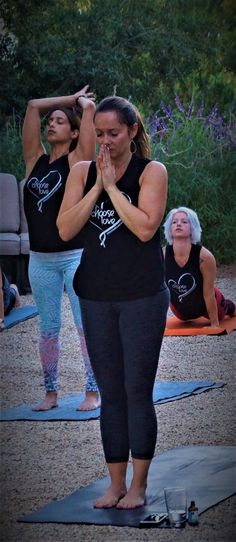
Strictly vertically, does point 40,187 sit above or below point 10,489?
above

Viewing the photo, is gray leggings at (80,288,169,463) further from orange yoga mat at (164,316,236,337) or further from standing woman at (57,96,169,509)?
orange yoga mat at (164,316,236,337)

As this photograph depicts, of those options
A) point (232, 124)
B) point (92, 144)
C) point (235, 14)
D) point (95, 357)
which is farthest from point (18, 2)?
point (232, 124)

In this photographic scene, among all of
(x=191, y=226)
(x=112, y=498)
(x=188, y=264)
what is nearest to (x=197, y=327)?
(x=188, y=264)

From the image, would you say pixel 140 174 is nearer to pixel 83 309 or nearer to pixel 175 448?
pixel 83 309

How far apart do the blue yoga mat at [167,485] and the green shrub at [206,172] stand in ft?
18.0

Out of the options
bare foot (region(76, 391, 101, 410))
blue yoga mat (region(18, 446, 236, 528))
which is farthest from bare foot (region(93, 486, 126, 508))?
bare foot (region(76, 391, 101, 410))

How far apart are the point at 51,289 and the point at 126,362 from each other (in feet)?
4.42

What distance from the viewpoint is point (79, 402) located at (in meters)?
4.61

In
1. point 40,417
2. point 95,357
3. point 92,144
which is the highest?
point 92,144

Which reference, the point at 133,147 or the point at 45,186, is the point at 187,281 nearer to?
the point at 45,186

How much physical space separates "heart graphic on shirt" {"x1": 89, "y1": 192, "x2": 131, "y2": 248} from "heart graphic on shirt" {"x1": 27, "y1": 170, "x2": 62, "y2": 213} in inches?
47.0

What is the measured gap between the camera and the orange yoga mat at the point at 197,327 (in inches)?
250

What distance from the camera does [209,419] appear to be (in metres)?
4.29

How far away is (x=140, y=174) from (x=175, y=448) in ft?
4.16
